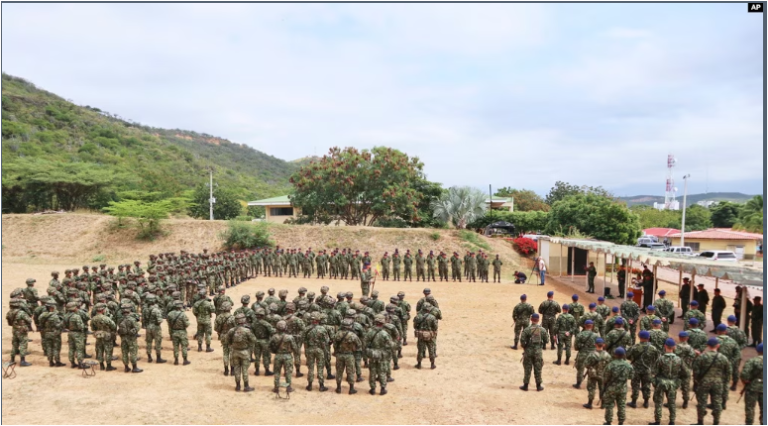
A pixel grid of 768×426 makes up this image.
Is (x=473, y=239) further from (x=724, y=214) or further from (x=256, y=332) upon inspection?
(x=724, y=214)

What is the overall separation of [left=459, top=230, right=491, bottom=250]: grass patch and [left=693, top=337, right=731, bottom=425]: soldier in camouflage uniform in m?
25.0

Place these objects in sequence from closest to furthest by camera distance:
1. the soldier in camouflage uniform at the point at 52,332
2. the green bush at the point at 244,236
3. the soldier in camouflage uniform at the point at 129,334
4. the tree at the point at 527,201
Answer: the soldier in camouflage uniform at the point at 129,334, the soldier in camouflage uniform at the point at 52,332, the green bush at the point at 244,236, the tree at the point at 527,201

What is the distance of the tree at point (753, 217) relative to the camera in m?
Answer: 37.2

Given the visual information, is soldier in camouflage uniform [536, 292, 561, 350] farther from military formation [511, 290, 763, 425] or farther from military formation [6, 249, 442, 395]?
military formation [6, 249, 442, 395]

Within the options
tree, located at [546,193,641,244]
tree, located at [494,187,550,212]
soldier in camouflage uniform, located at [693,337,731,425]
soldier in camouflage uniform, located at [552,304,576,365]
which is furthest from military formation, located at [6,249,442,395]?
tree, located at [494,187,550,212]

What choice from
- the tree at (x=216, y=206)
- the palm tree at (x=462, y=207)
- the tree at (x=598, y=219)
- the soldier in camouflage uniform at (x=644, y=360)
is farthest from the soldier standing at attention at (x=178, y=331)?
the tree at (x=216, y=206)

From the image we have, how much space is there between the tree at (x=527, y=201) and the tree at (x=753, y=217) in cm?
1945

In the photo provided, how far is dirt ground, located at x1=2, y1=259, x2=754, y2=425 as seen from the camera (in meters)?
9.14

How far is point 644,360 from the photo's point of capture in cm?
929

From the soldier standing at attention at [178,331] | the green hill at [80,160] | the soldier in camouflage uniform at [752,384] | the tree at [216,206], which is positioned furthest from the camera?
the tree at [216,206]

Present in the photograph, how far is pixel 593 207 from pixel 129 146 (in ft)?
227

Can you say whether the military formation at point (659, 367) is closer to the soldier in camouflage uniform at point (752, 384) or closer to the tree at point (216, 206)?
the soldier in camouflage uniform at point (752, 384)

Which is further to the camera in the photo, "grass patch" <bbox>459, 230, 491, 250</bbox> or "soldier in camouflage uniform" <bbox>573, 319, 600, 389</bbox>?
"grass patch" <bbox>459, 230, 491, 250</bbox>

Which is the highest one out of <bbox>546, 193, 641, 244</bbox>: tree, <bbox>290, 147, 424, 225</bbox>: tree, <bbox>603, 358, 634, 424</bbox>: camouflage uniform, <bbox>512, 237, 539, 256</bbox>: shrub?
<bbox>290, 147, 424, 225</bbox>: tree
